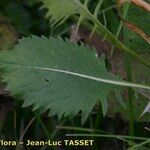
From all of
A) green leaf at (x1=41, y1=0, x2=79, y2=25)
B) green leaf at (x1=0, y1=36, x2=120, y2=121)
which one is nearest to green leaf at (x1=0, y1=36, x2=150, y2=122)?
green leaf at (x1=0, y1=36, x2=120, y2=121)

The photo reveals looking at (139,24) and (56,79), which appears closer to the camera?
(56,79)

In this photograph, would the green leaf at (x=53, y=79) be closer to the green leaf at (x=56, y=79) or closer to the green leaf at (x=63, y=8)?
the green leaf at (x=56, y=79)

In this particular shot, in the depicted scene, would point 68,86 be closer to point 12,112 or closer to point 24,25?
point 12,112

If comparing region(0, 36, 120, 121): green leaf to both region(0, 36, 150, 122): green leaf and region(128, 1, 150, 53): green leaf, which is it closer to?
region(0, 36, 150, 122): green leaf

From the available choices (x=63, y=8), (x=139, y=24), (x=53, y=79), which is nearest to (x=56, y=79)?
(x=53, y=79)

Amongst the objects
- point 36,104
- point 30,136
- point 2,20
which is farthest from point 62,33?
point 36,104

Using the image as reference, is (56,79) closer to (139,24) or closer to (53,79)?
(53,79)

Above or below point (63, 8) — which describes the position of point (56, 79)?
below

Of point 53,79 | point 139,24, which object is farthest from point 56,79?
point 139,24
